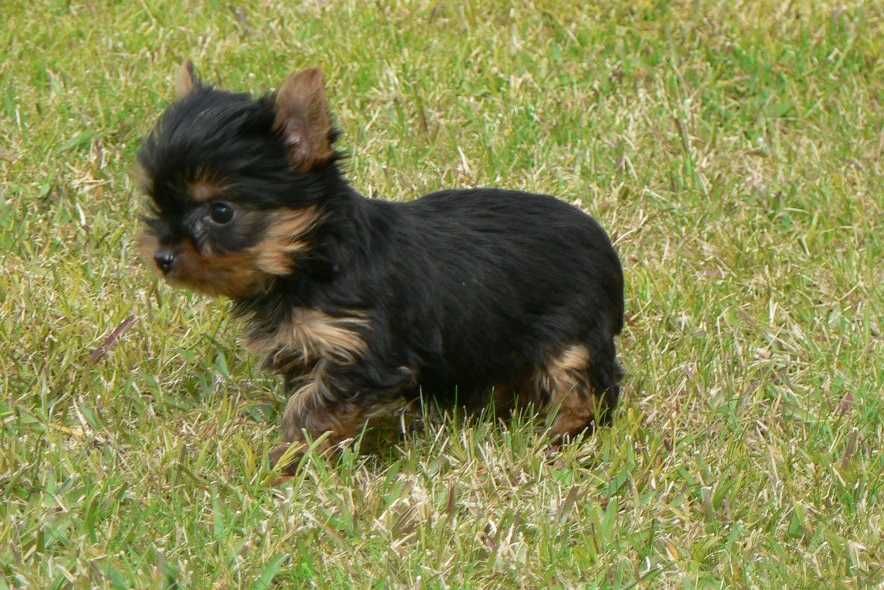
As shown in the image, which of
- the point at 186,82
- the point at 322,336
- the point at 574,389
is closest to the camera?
the point at 322,336

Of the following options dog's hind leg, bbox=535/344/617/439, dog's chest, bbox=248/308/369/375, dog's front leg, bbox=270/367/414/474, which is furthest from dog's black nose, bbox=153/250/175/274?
dog's hind leg, bbox=535/344/617/439

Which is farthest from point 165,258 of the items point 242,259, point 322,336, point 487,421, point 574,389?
point 574,389

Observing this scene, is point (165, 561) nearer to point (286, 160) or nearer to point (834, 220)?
point (286, 160)

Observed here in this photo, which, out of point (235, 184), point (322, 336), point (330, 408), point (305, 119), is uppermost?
point (305, 119)

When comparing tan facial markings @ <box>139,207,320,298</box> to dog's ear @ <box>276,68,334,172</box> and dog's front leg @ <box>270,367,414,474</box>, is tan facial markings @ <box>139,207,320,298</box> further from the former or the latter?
dog's front leg @ <box>270,367,414,474</box>

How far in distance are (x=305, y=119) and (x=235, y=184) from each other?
0.97 ft

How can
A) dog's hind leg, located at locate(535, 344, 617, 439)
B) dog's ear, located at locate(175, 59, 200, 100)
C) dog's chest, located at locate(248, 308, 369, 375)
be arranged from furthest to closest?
dog's hind leg, located at locate(535, 344, 617, 439) → dog's ear, located at locate(175, 59, 200, 100) → dog's chest, located at locate(248, 308, 369, 375)

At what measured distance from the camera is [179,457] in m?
5.30

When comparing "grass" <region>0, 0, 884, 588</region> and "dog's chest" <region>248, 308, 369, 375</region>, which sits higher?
"dog's chest" <region>248, 308, 369, 375</region>

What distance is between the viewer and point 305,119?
202 inches

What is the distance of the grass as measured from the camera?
4938 mm

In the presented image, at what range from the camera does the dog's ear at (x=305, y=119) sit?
5.09 m

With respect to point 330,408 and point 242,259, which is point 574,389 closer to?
point 330,408

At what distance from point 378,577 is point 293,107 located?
146cm
